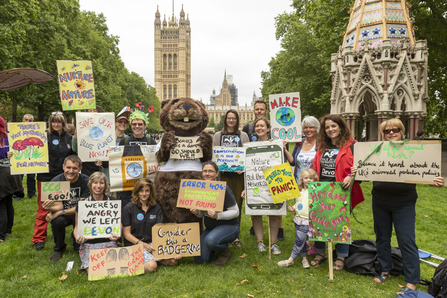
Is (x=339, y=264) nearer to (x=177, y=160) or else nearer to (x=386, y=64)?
(x=177, y=160)

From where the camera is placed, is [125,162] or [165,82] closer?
[125,162]

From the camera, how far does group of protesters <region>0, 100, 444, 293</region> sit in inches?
130

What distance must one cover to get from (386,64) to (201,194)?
30.4ft

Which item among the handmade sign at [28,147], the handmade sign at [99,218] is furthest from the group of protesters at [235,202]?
the handmade sign at [28,147]

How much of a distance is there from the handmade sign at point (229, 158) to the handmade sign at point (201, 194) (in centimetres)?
75

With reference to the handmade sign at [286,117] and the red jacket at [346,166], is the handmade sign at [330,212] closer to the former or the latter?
the red jacket at [346,166]

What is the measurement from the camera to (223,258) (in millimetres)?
4090

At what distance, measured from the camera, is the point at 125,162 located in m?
4.46

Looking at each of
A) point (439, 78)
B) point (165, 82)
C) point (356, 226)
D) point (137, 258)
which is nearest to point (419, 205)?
point (356, 226)

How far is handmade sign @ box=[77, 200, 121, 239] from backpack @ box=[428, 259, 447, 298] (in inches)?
146

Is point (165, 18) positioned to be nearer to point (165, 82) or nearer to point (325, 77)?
point (165, 82)

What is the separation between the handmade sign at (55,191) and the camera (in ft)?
12.9

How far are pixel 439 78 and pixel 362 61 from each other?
776 centimetres

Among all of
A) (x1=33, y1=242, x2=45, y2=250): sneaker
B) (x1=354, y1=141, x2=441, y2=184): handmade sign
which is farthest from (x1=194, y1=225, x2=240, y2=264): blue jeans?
(x1=33, y1=242, x2=45, y2=250): sneaker
